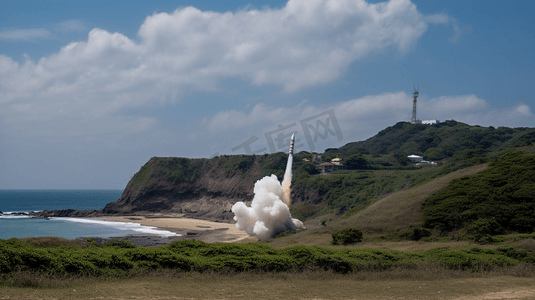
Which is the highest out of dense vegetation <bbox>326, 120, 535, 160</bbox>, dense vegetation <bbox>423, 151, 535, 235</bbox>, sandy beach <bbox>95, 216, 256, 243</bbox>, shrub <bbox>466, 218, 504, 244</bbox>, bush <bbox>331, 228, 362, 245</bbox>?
dense vegetation <bbox>326, 120, 535, 160</bbox>

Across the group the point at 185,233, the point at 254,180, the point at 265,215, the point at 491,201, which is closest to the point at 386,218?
the point at 491,201

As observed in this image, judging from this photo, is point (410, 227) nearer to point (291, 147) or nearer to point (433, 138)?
point (291, 147)

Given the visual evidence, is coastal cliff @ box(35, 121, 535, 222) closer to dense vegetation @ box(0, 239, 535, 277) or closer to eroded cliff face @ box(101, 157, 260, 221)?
eroded cliff face @ box(101, 157, 260, 221)

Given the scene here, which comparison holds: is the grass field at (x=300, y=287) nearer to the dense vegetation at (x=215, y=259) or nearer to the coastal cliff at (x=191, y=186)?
the dense vegetation at (x=215, y=259)

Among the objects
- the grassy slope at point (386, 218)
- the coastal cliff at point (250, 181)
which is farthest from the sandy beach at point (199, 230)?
the grassy slope at point (386, 218)

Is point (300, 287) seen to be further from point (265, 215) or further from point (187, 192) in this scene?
point (187, 192)

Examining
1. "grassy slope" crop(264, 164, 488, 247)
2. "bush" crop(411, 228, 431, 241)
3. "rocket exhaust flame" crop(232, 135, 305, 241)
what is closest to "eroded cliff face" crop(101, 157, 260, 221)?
"rocket exhaust flame" crop(232, 135, 305, 241)
